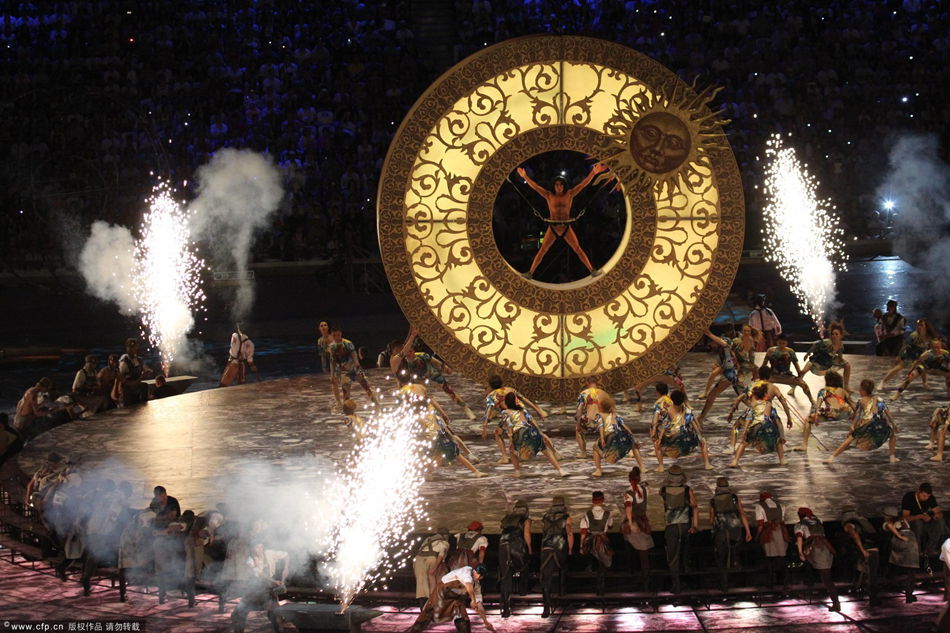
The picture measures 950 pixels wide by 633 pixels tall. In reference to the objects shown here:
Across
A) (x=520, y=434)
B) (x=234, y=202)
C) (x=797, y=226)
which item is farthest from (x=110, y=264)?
(x=520, y=434)

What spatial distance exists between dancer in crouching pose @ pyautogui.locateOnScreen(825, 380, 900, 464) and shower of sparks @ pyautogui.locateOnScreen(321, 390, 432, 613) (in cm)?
452

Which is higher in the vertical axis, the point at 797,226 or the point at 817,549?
the point at 797,226

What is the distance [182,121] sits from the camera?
99.6ft

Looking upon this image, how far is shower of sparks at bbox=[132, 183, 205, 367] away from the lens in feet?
85.2

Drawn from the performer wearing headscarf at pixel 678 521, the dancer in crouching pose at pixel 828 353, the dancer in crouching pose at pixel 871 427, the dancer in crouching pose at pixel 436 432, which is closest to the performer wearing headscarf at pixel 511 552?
the performer wearing headscarf at pixel 678 521

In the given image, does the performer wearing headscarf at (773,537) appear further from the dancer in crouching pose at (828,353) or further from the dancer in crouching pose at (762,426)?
the dancer in crouching pose at (828,353)

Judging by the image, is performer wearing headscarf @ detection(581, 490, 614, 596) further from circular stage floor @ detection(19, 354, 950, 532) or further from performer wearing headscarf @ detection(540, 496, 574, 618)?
circular stage floor @ detection(19, 354, 950, 532)

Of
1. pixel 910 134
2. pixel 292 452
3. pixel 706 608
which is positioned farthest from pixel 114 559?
pixel 910 134

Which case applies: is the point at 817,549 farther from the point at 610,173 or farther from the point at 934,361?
the point at 934,361

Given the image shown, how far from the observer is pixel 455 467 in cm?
1425

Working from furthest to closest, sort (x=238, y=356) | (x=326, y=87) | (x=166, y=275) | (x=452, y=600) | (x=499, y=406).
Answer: (x=326, y=87) → (x=166, y=275) → (x=238, y=356) → (x=499, y=406) → (x=452, y=600)

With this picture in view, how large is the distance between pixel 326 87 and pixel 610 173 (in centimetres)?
1722

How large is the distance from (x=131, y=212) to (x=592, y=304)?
617 inches

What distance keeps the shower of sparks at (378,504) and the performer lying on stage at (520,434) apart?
3.02ft
